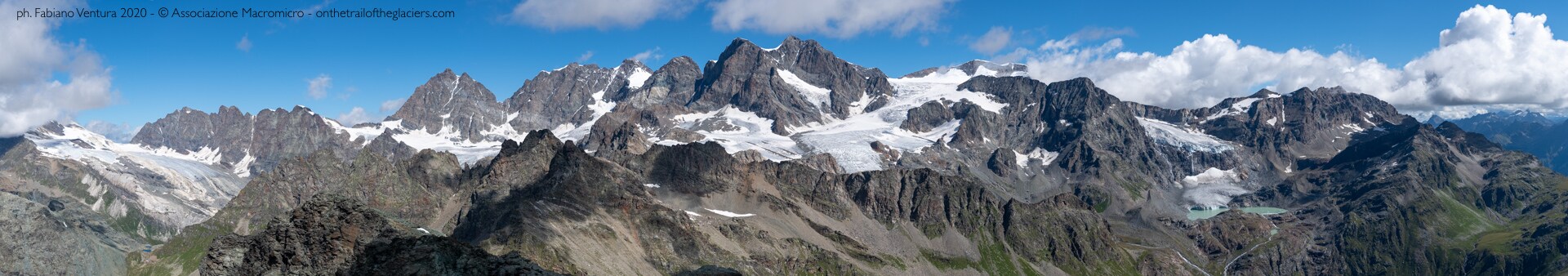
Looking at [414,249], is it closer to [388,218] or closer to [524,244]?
[388,218]

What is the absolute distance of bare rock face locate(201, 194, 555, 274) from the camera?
4059cm

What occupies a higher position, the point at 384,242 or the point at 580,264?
the point at 384,242

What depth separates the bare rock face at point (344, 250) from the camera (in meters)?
40.6

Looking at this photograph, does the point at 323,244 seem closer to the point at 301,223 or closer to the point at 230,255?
the point at 301,223

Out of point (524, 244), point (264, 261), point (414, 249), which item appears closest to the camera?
point (414, 249)

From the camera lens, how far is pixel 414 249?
40.8 m

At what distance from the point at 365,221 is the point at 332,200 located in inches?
110

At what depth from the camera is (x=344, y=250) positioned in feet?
140

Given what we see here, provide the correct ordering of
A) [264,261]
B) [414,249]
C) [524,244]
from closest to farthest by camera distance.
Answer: [414,249] < [264,261] < [524,244]

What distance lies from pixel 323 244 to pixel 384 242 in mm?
4357

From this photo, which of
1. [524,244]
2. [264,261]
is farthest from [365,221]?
[524,244]

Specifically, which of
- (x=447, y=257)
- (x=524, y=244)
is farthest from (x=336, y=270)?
(x=524, y=244)

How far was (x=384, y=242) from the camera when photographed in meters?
41.5

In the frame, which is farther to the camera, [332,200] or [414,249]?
[332,200]
